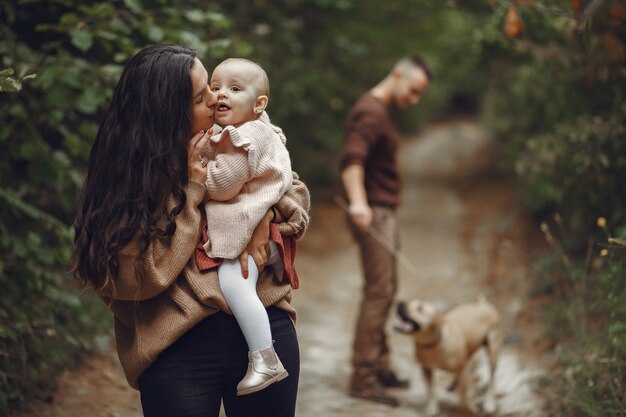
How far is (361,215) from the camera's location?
5.32 meters

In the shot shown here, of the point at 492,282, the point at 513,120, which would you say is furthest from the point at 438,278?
the point at 513,120

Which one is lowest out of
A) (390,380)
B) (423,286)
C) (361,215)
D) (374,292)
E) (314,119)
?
(423,286)

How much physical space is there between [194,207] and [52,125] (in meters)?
2.64

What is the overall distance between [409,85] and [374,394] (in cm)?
238

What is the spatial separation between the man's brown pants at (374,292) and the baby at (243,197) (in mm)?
3123

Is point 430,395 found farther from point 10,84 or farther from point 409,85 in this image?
point 10,84

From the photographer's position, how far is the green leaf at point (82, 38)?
3.87m

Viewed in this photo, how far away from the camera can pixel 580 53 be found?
6977mm

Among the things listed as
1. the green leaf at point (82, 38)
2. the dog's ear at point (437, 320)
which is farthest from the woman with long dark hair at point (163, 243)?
the dog's ear at point (437, 320)

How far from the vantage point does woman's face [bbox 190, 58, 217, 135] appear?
7.88ft

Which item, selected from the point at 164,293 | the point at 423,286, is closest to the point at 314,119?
the point at 423,286

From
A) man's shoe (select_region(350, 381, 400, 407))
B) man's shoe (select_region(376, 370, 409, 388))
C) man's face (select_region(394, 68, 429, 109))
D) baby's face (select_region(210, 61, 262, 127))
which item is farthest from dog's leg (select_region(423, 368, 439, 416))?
baby's face (select_region(210, 61, 262, 127))

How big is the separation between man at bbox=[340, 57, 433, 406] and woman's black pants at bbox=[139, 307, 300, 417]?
2.98 m

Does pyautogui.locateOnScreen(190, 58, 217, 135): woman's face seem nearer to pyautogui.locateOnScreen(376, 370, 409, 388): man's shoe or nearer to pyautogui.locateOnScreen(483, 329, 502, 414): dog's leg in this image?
pyautogui.locateOnScreen(483, 329, 502, 414): dog's leg
